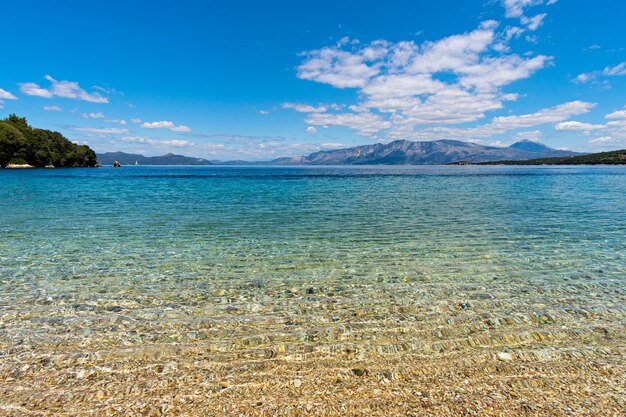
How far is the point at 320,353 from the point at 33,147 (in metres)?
216

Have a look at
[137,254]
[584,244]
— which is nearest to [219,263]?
[137,254]

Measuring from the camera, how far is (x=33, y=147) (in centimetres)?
16538

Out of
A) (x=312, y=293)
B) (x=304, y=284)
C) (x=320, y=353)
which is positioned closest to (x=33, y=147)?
(x=304, y=284)

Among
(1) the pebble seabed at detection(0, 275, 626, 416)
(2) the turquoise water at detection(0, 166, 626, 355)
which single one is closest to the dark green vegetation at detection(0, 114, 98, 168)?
(2) the turquoise water at detection(0, 166, 626, 355)

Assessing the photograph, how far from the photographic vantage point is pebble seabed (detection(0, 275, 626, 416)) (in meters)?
5.71

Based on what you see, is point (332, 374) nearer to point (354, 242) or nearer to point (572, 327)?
point (572, 327)

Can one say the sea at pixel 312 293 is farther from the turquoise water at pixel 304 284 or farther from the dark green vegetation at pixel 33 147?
the dark green vegetation at pixel 33 147

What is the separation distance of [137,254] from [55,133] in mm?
216825

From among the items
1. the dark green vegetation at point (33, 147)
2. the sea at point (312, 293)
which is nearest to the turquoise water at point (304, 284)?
the sea at point (312, 293)

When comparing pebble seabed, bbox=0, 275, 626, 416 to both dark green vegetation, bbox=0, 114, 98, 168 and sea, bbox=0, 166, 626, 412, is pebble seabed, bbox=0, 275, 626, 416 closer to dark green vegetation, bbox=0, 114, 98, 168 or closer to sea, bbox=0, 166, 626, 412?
sea, bbox=0, 166, 626, 412

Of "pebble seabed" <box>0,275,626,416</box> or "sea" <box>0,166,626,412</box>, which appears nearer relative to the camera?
"pebble seabed" <box>0,275,626,416</box>

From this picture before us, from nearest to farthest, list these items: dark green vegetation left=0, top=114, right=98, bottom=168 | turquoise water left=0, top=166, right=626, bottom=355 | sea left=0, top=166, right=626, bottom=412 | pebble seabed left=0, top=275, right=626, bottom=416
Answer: pebble seabed left=0, top=275, right=626, bottom=416, sea left=0, top=166, right=626, bottom=412, turquoise water left=0, top=166, right=626, bottom=355, dark green vegetation left=0, top=114, right=98, bottom=168

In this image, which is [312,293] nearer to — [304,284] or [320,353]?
[304,284]

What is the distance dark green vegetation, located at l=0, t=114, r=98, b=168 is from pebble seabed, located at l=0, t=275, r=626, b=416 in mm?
199850
